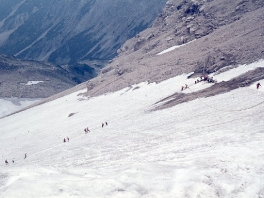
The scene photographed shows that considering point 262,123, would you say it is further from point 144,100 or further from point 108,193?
point 144,100

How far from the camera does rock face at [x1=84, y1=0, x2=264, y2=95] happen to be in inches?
1523

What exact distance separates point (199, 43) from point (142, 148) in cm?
2962

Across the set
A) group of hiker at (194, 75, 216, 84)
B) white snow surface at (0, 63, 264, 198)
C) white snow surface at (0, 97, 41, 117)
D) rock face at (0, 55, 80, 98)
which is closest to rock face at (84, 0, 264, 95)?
group of hiker at (194, 75, 216, 84)

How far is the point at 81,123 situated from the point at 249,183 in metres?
23.6

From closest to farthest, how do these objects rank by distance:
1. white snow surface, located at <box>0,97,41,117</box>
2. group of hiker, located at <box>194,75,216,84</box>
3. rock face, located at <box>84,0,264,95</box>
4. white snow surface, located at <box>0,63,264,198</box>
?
white snow surface, located at <box>0,63,264,198</box> → group of hiker, located at <box>194,75,216,84</box> → rock face, located at <box>84,0,264,95</box> → white snow surface, located at <box>0,97,41,117</box>

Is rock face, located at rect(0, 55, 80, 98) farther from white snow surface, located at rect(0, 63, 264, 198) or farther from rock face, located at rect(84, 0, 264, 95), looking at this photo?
white snow surface, located at rect(0, 63, 264, 198)

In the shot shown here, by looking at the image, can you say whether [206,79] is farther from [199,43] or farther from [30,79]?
[30,79]

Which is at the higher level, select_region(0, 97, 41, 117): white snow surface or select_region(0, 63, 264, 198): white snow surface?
select_region(0, 97, 41, 117): white snow surface

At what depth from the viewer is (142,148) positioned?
23141 millimetres

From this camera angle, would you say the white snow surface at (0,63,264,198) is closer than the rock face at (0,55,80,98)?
Yes

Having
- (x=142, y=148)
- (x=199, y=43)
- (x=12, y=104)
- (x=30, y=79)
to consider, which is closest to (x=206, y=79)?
(x=142, y=148)

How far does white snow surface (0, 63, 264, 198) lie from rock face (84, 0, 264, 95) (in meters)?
2.96

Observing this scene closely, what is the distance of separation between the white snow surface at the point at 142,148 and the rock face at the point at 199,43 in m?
2.96

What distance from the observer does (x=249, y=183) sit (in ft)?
46.1
